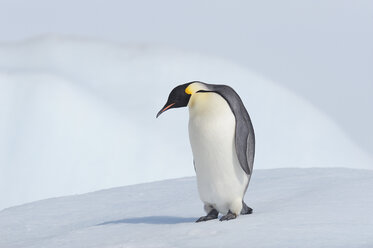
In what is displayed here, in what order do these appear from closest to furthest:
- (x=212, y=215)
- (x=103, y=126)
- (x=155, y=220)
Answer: (x=212, y=215)
(x=155, y=220)
(x=103, y=126)

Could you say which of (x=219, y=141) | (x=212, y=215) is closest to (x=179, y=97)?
(x=219, y=141)

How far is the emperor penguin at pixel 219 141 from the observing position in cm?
439

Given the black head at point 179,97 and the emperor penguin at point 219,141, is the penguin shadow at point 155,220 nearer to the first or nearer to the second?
the emperor penguin at point 219,141

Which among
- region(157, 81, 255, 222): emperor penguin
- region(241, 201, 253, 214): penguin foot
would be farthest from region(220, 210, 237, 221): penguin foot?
region(241, 201, 253, 214): penguin foot

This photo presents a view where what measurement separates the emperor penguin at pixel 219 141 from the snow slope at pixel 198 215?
172 millimetres

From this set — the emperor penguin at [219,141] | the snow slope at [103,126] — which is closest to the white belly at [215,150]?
the emperor penguin at [219,141]

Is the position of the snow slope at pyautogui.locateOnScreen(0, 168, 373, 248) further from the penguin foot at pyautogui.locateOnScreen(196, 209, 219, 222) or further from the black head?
the black head

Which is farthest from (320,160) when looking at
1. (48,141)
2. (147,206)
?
(147,206)

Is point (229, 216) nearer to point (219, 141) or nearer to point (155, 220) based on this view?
point (219, 141)

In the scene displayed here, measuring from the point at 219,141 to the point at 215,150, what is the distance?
0.20 ft

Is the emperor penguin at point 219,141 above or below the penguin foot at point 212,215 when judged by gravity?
above

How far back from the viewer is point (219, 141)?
4.40 meters

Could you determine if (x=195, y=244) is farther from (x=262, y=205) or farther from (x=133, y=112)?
(x=133, y=112)

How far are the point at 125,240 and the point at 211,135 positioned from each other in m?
0.77
